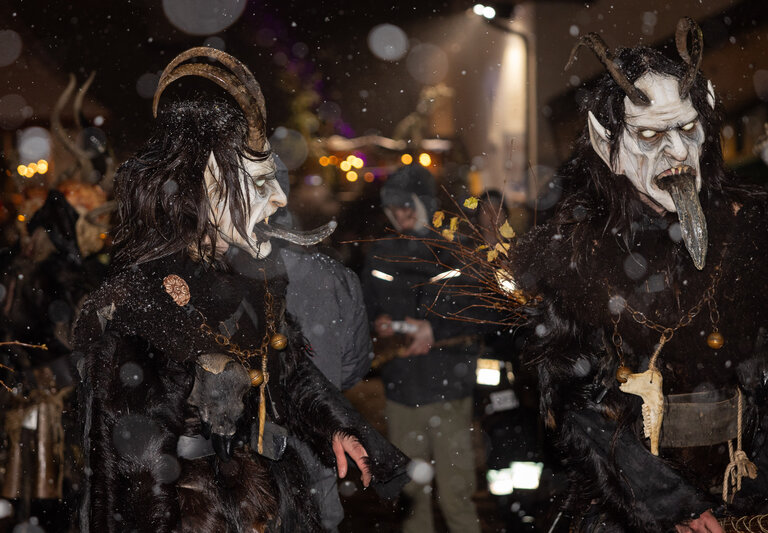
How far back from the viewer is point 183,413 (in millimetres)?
2531

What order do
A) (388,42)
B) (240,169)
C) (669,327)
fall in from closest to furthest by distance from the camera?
(240,169) → (669,327) → (388,42)

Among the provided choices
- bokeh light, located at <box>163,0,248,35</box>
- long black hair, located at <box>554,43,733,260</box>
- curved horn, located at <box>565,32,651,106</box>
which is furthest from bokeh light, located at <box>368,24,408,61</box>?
curved horn, located at <box>565,32,651,106</box>

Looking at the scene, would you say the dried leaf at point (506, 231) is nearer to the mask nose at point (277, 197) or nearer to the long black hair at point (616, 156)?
the long black hair at point (616, 156)

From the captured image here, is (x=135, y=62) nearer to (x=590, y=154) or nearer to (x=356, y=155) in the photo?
(x=590, y=154)

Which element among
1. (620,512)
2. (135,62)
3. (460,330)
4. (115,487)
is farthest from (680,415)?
(135,62)

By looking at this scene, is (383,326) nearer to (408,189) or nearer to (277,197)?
(408,189)

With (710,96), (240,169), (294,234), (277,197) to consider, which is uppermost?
(710,96)

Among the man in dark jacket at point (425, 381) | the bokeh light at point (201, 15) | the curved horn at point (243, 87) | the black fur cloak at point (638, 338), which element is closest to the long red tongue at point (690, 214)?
the black fur cloak at point (638, 338)

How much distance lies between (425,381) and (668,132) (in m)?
2.15

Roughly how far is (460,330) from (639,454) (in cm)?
172

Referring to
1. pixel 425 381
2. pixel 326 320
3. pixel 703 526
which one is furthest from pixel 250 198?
pixel 425 381

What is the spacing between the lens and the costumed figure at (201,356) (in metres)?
2.40

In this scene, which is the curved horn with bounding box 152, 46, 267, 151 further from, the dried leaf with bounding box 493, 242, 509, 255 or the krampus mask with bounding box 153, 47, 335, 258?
the dried leaf with bounding box 493, 242, 509, 255

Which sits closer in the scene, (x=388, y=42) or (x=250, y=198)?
(x=250, y=198)
